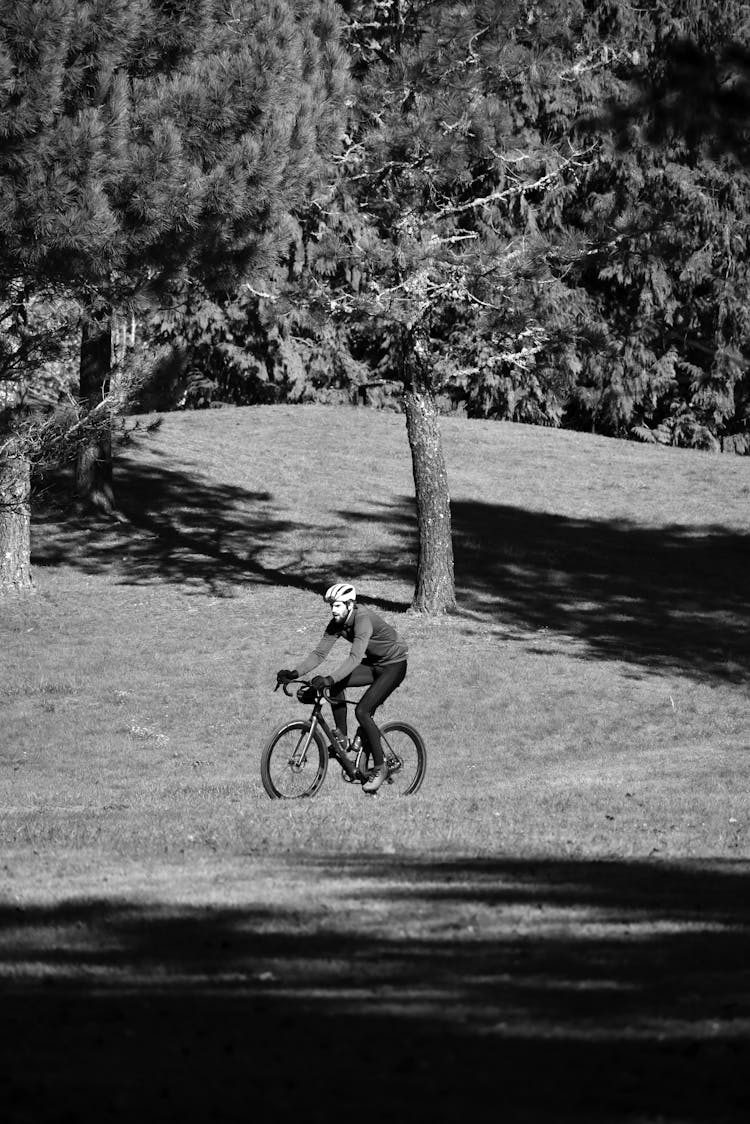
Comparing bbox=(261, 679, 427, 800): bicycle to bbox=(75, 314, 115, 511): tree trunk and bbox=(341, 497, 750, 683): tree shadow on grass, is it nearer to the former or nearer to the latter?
bbox=(75, 314, 115, 511): tree trunk

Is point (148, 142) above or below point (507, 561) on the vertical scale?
above

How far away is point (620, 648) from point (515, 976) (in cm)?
1562

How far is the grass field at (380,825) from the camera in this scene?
16.6 ft

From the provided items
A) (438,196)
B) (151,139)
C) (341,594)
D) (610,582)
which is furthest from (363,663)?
(610,582)

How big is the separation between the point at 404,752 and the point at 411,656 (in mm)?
6921

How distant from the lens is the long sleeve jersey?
12.0 m

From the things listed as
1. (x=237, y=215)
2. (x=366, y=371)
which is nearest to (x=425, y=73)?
(x=237, y=215)

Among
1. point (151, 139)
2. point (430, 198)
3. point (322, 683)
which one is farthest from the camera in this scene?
point (430, 198)

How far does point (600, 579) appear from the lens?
25891 millimetres

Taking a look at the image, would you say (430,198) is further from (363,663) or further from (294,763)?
(294,763)

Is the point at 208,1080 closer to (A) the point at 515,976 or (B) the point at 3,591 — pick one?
(A) the point at 515,976

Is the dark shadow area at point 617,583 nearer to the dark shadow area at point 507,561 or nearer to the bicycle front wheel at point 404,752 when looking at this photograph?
the dark shadow area at point 507,561

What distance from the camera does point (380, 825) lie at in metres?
10.4

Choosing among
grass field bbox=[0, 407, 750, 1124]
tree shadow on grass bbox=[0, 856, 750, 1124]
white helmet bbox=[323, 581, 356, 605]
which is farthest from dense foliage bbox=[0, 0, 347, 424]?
tree shadow on grass bbox=[0, 856, 750, 1124]
